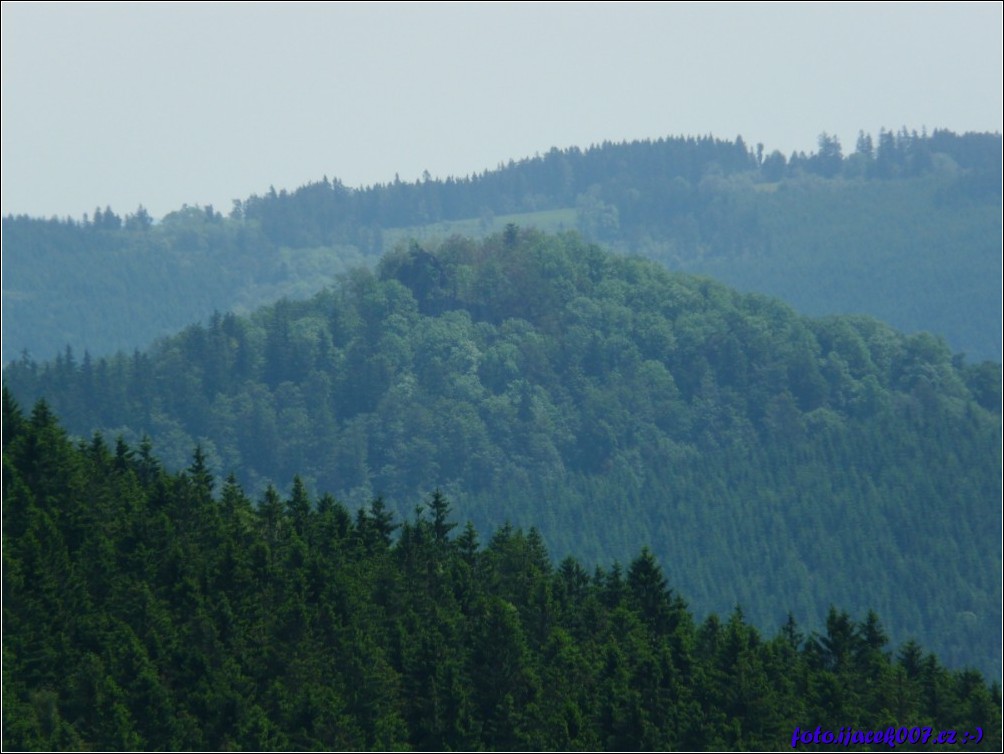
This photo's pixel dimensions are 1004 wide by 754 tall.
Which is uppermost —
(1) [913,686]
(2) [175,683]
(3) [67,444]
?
(3) [67,444]

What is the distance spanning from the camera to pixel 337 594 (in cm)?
6950

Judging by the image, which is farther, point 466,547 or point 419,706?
point 466,547

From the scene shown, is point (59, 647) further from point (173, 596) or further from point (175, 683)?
point (173, 596)

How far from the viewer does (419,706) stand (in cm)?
6438

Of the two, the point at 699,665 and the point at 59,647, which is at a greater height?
the point at 59,647

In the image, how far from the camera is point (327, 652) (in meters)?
66.4

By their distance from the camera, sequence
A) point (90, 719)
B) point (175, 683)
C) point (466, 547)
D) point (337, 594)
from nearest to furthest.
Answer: point (90, 719) → point (175, 683) → point (337, 594) → point (466, 547)

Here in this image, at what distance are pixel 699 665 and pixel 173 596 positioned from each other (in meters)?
17.7

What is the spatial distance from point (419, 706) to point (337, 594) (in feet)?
21.9

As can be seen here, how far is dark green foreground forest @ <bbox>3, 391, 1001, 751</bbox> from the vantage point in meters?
57.9

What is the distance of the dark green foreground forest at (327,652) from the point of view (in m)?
57.9

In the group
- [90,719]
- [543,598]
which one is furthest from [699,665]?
[90,719]

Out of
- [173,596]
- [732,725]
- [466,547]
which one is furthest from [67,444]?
[732,725]

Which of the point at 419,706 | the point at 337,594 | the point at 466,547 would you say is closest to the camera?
the point at 419,706
